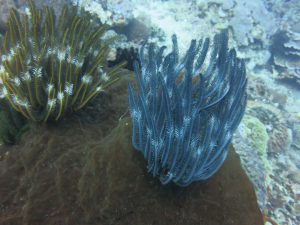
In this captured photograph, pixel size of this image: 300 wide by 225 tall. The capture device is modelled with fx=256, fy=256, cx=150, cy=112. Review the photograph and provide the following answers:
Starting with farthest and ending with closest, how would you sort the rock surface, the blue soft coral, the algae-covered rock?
1. the algae-covered rock
2. the rock surface
3. the blue soft coral

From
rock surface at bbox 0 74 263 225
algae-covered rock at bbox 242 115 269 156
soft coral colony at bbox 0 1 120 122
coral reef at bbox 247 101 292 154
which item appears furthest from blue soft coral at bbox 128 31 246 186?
coral reef at bbox 247 101 292 154

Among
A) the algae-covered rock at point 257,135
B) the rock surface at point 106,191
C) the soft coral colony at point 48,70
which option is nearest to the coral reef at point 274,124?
the algae-covered rock at point 257,135

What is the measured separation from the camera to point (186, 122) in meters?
2.29

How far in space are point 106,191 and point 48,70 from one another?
1.69m

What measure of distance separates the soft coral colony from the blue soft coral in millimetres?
842

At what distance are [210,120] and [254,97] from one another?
27.4 feet

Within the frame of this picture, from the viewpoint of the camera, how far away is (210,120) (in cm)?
235

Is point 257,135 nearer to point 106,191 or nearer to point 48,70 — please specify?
point 106,191

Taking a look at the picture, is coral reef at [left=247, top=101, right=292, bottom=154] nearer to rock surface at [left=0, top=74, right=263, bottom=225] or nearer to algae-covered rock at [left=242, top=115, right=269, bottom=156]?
algae-covered rock at [left=242, top=115, right=269, bottom=156]

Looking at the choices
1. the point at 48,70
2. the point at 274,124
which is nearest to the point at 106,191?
the point at 48,70

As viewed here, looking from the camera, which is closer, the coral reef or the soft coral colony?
the soft coral colony

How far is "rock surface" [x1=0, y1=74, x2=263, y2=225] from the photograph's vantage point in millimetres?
2490

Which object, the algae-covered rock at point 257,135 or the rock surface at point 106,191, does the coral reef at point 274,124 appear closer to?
the algae-covered rock at point 257,135

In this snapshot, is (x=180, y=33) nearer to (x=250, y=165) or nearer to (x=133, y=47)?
(x=133, y=47)
